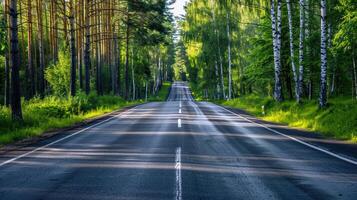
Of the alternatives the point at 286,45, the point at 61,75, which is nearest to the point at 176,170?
the point at 286,45

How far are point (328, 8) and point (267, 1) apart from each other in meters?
6.25

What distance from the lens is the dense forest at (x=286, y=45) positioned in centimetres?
2003

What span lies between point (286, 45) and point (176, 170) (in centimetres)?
2619

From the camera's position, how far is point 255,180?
7.98m

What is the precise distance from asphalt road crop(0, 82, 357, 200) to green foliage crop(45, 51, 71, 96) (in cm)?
2780

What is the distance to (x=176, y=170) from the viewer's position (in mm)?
8836

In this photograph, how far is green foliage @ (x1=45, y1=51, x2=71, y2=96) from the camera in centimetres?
4100

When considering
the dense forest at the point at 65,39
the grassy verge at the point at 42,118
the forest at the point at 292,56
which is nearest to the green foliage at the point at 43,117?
the grassy verge at the point at 42,118

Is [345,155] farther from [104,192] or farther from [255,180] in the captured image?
[104,192]

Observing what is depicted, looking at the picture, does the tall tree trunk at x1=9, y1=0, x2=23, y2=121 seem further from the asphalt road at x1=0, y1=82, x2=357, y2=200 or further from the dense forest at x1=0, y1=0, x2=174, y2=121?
the asphalt road at x1=0, y1=82, x2=357, y2=200

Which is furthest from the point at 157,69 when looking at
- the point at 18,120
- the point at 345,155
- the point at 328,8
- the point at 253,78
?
the point at 345,155

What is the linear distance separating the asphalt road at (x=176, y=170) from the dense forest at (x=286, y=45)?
23.0 feet

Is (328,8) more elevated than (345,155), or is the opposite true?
(328,8)

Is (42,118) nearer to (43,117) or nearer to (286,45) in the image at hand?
(43,117)
